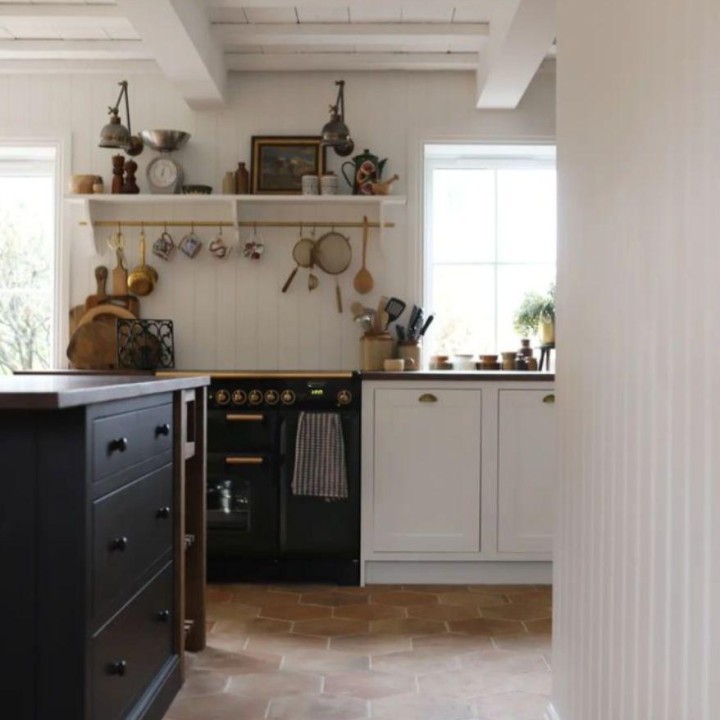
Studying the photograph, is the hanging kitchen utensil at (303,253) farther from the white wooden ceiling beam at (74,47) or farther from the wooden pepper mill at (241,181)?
the white wooden ceiling beam at (74,47)

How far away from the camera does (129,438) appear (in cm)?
210

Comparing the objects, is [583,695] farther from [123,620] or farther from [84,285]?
[84,285]

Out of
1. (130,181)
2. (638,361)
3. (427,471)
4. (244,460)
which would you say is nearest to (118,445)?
(638,361)

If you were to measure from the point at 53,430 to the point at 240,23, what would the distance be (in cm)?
286

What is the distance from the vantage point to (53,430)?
172cm

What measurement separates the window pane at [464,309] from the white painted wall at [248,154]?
0.74 ft

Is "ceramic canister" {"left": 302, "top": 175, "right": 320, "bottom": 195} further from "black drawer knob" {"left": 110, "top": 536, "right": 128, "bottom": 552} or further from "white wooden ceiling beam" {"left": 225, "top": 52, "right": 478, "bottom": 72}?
"black drawer knob" {"left": 110, "top": 536, "right": 128, "bottom": 552}

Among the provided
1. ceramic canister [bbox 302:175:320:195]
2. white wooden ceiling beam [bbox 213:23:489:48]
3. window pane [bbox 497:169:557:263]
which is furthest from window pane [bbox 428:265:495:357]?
white wooden ceiling beam [bbox 213:23:489:48]

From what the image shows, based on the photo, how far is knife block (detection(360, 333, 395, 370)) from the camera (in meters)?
4.35

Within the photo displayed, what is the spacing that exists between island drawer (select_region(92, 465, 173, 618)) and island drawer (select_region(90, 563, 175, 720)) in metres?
0.07

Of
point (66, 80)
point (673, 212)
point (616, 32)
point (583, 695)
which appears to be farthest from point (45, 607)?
point (66, 80)

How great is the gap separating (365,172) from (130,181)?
3.90 ft

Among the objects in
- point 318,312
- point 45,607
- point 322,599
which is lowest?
point 322,599

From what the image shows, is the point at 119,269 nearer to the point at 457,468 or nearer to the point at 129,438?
the point at 457,468
